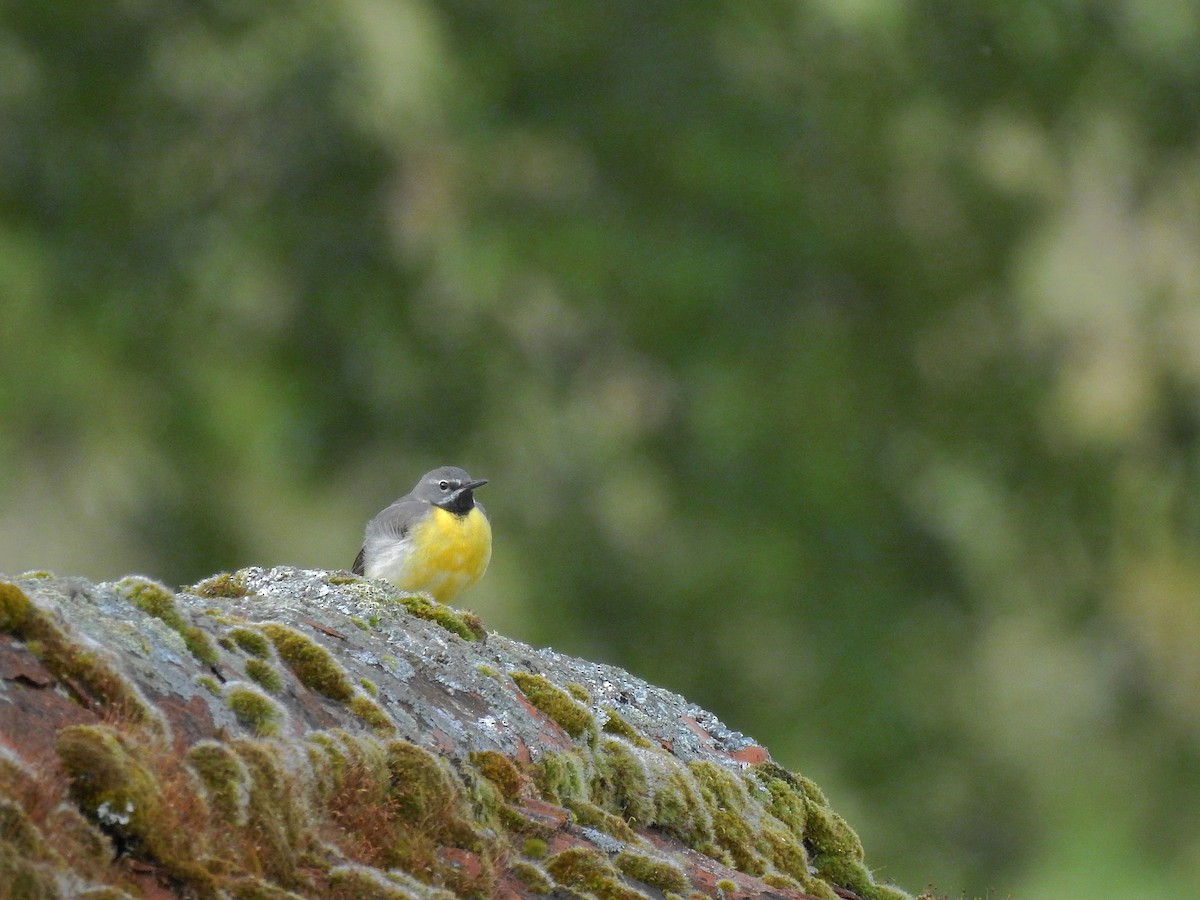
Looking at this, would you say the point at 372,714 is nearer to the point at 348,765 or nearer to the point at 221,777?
the point at 348,765

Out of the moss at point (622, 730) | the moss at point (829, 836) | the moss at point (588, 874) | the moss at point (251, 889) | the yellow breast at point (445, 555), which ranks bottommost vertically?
the moss at point (251, 889)

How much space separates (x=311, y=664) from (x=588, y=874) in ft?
3.09

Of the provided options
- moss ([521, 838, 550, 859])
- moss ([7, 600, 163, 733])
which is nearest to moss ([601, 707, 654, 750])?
moss ([521, 838, 550, 859])

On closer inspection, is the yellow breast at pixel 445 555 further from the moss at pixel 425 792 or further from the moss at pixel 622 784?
the moss at pixel 425 792

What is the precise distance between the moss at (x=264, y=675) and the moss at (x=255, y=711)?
133 millimetres

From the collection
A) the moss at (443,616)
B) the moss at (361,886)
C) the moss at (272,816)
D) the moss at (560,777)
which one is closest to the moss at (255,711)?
the moss at (272,816)

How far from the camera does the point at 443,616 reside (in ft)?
19.1

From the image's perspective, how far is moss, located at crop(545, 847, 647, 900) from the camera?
450 cm

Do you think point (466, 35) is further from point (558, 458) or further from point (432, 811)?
point (432, 811)

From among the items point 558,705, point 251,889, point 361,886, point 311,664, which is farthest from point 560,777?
point 251,889

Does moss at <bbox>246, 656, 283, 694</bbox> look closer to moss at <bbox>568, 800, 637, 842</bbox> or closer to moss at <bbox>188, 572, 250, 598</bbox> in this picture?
moss at <bbox>568, 800, 637, 842</bbox>

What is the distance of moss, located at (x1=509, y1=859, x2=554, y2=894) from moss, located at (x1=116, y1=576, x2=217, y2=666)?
3.02 ft

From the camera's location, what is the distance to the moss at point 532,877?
443cm

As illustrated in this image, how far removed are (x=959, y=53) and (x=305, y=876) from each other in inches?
780
